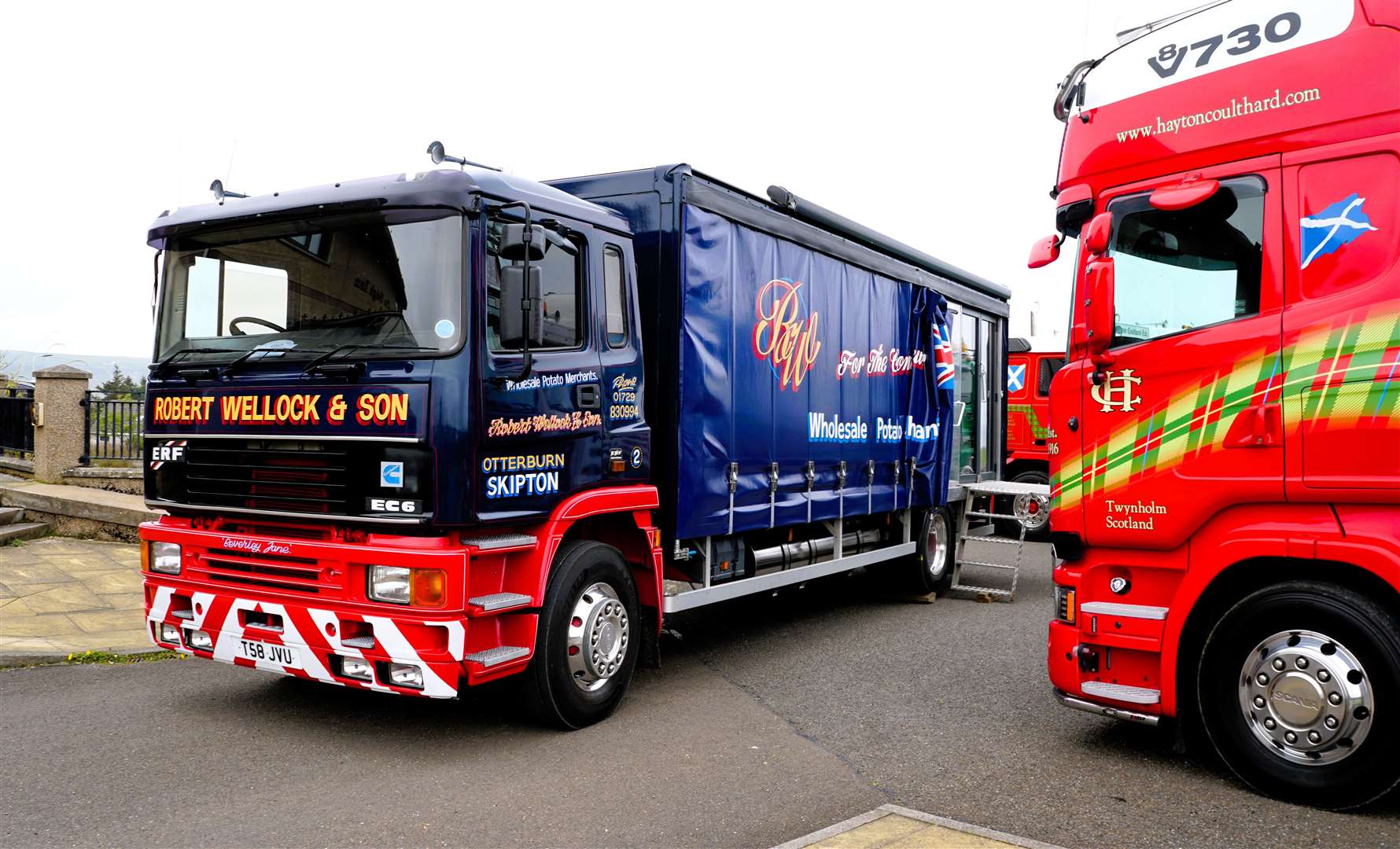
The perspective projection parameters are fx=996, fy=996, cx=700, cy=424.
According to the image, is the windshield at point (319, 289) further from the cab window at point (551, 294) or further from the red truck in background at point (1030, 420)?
Result: the red truck in background at point (1030, 420)

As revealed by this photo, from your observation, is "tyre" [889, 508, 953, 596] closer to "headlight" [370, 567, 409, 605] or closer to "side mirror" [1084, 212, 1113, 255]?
"side mirror" [1084, 212, 1113, 255]

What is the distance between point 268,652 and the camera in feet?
15.9

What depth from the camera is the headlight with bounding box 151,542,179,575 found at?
5262 millimetres

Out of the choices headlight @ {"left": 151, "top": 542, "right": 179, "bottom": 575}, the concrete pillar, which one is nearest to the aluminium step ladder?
headlight @ {"left": 151, "top": 542, "right": 179, "bottom": 575}

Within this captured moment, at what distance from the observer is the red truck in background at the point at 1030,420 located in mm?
15352

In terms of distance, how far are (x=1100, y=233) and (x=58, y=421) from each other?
1126 cm

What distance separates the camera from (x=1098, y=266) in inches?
190

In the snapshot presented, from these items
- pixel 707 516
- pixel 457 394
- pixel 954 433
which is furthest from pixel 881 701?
pixel 954 433

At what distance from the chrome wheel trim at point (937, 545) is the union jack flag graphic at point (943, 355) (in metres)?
1.32

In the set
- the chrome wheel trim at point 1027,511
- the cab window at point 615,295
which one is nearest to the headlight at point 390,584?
the cab window at point 615,295

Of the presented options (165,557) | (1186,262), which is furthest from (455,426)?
(1186,262)

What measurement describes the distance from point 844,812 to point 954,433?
6.73 m

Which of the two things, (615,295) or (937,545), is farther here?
(937,545)

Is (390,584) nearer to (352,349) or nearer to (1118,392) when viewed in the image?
(352,349)
